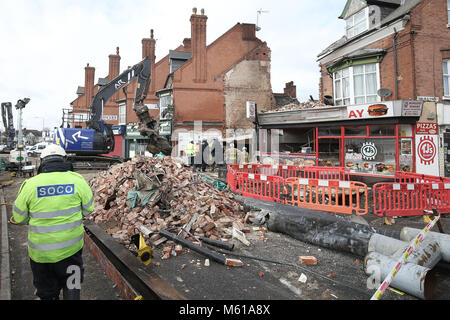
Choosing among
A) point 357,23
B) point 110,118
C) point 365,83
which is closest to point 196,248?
point 365,83

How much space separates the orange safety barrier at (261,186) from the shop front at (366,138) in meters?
5.25

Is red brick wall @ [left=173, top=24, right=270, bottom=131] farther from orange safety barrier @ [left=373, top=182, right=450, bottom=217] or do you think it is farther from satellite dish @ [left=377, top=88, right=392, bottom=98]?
orange safety barrier @ [left=373, top=182, right=450, bottom=217]

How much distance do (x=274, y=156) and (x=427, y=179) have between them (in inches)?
366

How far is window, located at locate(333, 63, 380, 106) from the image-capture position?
14523mm

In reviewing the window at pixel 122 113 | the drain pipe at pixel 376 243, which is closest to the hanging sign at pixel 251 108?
the drain pipe at pixel 376 243

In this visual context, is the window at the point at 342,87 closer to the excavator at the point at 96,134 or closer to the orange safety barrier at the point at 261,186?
the orange safety barrier at the point at 261,186

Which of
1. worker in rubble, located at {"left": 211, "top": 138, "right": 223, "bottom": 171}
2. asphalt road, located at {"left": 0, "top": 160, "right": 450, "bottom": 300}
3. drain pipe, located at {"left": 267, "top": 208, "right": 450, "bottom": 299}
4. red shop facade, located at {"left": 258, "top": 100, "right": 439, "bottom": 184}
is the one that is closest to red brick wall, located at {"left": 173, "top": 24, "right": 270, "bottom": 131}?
worker in rubble, located at {"left": 211, "top": 138, "right": 223, "bottom": 171}

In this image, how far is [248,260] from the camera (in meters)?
4.71

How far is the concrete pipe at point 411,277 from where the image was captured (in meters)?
3.32

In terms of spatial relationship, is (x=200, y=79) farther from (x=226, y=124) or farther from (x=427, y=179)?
(x=427, y=179)

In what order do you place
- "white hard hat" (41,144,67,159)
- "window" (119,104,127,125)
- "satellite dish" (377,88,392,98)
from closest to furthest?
"white hard hat" (41,144,67,159) → "satellite dish" (377,88,392,98) → "window" (119,104,127,125)

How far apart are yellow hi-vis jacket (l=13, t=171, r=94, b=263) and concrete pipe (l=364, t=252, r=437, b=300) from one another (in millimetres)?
4172

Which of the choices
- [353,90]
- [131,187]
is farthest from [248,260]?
[353,90]

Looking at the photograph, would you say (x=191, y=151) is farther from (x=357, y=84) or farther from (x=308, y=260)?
(x=308, y=260)
